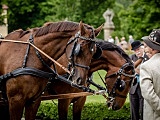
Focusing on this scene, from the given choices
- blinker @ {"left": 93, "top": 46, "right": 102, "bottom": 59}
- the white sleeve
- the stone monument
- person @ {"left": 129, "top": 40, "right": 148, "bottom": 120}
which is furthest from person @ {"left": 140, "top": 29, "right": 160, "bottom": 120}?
the stone monument

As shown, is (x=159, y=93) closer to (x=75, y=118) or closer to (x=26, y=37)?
(x=26, y=37)

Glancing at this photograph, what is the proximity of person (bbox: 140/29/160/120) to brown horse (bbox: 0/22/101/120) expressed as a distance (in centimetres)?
137

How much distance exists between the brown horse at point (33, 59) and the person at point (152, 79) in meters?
1.37

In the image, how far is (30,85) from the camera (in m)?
6.49

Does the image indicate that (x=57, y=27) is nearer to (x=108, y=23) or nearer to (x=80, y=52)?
(x=80, y=52)

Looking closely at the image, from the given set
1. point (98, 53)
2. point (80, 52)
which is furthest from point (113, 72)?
point (80, 52)

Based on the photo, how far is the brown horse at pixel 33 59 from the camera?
6477 millimetres

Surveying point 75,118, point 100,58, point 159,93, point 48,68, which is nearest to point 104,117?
point 75,118

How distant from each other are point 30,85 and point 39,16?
4007 cm

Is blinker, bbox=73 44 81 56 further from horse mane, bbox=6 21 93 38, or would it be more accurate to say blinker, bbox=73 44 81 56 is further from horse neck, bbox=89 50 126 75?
horse neck, bbox=89 50 126 75

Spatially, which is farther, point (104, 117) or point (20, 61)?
point (104, 117)

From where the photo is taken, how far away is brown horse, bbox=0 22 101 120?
648 centimetres

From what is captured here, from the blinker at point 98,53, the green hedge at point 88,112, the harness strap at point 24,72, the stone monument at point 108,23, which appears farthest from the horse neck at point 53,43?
the stone monument at point 108,23

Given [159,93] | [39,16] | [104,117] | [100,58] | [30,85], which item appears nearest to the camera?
[159,93]
